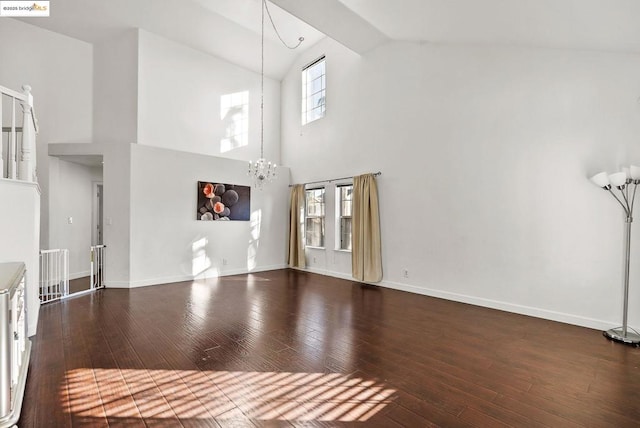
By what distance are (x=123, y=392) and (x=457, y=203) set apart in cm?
489

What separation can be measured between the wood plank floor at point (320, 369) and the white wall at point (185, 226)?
5.49ft

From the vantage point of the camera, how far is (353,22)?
5.43 m

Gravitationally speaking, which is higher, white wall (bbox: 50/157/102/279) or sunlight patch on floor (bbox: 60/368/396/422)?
white wall (bbox: 50/157/102/279)

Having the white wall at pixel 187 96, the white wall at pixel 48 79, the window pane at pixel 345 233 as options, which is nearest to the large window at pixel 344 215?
the window pane at pixel 345 233

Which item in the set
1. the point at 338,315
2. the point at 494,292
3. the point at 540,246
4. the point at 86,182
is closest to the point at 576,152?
the point at 540,246

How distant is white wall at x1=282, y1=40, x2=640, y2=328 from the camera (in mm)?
3736

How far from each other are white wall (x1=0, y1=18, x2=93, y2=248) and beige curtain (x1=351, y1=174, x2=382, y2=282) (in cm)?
599

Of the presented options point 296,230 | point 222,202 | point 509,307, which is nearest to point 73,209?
point 222,202

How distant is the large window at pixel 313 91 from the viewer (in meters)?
7.69

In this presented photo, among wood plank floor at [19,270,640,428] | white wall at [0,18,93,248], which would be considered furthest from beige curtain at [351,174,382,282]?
white wall at [0,18,93,248]

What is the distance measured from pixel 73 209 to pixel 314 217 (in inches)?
214

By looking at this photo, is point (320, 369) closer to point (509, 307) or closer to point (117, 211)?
point (509, 307)

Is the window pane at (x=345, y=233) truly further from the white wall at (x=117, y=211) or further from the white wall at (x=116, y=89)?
the white wall at (x=116, y=89)

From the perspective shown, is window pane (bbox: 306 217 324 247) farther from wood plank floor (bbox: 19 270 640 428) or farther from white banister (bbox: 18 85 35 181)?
white banister (bbox: 18 85 35 181)
